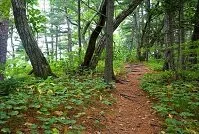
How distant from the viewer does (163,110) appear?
653cm

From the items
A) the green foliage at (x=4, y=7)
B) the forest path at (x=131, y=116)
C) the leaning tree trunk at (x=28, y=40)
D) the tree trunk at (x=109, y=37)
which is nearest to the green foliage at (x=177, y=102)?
the forest path at (x=131, y=116)

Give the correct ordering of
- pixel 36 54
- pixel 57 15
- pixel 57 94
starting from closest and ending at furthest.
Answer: pixel 57 94 < pixel 36 54 < pixel 57 15

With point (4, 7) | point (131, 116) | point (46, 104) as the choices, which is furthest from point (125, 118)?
point (4, 7)

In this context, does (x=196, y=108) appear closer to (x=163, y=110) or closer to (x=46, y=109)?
(x=163, y=110)

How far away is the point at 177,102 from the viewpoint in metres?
6.94

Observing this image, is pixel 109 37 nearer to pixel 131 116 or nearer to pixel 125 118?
pixel 131 116

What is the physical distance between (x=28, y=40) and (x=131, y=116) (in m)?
4.16

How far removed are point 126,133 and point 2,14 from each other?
715 centimetres

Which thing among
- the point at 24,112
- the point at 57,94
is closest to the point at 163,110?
→ the point at 57,94

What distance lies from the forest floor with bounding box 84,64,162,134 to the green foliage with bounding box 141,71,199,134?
253 mm

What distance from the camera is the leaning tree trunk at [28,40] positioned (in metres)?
8.47

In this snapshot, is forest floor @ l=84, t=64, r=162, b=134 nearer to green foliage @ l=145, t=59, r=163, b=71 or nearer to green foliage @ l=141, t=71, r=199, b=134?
green foliage @ l=141, t=71, r=199, b=134

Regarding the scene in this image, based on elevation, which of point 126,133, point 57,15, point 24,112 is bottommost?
point 126,133

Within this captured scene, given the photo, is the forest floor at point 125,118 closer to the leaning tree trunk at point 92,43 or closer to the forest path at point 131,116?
the forest path at point 131,116
